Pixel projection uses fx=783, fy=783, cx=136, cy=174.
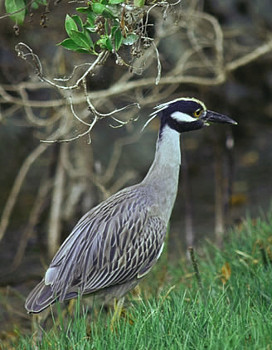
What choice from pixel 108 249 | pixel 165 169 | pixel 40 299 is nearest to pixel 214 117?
pixel 165 169

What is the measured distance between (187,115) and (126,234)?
2.61 ft

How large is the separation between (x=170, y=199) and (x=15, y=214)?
12.6 ft

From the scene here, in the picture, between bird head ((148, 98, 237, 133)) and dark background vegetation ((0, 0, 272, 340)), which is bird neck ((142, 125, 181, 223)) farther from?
dark background vegetation ((0, 0, 272, 340))

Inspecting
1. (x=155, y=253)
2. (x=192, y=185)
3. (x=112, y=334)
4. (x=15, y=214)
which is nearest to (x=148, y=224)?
(x=155, y=253)

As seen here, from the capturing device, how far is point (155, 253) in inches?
183

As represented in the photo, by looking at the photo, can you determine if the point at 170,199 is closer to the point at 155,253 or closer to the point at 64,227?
the point at 155,253

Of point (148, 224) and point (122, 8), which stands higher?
point (122, 8)

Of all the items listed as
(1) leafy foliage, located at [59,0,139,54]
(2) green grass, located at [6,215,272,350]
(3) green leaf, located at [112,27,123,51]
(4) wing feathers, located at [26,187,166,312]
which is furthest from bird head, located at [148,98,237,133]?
(3) green leaf, located at [112,27,123,51]

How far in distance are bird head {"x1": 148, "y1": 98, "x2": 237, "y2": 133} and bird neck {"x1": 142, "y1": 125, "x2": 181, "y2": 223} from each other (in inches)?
2.4

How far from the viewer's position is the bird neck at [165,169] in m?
4.73

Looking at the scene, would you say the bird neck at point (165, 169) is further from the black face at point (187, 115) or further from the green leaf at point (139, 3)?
the green leaf at point (139, 3)

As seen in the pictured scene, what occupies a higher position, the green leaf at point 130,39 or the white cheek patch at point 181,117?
the green leaf at point 130,39

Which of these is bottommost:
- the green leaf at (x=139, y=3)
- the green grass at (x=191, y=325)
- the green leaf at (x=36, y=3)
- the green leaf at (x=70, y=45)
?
the green grass at (x=191, y=325)

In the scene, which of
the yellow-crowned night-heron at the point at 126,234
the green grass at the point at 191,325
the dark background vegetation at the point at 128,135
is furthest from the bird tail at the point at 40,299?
the dark background vegetation at the point at 128,135
